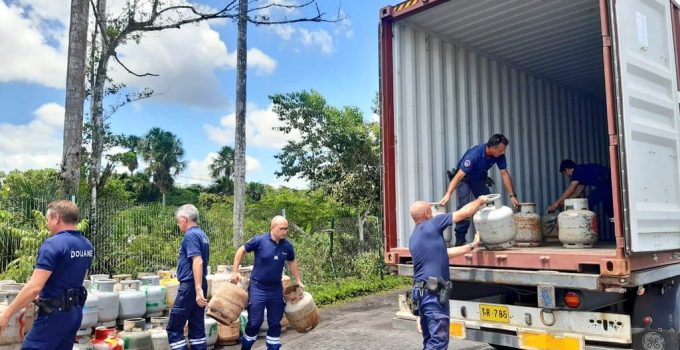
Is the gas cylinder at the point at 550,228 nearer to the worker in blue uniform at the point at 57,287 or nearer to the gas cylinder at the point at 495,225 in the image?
the gas cylinder at the point at 495,225

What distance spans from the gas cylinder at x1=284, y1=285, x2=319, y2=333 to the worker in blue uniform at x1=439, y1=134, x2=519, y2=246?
1.67 metres

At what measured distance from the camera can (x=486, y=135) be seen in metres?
6.44

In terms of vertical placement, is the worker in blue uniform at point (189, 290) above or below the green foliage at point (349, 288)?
above

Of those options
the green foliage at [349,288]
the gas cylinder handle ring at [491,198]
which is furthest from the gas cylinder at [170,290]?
the gas cylinder handle ring at [491,198]

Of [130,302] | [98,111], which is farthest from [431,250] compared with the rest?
[98,111]

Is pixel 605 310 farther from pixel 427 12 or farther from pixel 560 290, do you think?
pixel 427 12

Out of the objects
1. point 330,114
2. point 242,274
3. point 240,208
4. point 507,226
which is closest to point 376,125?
point 330,114

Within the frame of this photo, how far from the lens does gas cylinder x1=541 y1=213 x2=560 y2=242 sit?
600 centimetres

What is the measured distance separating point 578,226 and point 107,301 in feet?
15.1

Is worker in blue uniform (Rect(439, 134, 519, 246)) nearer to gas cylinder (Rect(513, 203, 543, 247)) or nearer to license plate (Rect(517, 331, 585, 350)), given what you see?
gas cylinder (Rect(513, 203, 543, 247))

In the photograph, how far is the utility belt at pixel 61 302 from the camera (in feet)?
12.8

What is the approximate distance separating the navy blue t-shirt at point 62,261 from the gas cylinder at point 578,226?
3.82m

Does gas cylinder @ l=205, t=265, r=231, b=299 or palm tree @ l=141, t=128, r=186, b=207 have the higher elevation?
palm tree @ l=141, t=128, r=186, b=207

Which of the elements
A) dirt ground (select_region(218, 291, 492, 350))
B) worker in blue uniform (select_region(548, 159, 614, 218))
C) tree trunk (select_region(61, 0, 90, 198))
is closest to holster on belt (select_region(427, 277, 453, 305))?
dirt ground (select_region(218, 291, 492, 350))
